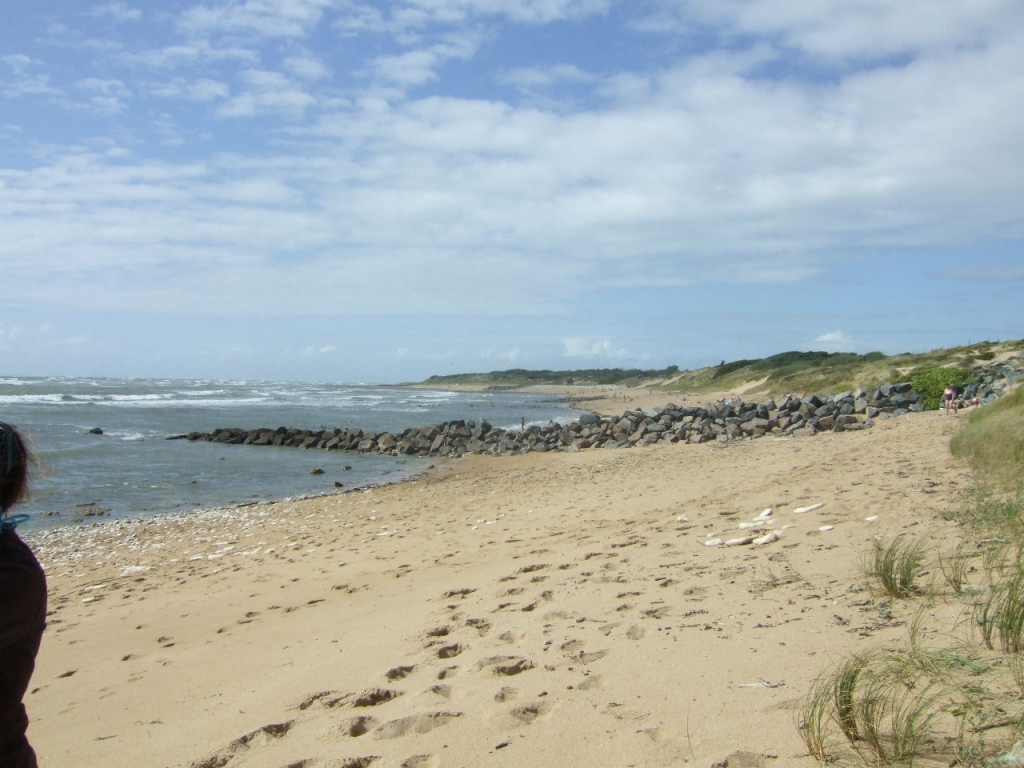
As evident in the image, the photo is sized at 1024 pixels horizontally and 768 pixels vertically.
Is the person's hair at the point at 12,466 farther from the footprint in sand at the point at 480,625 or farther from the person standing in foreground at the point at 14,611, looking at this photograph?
the footprint in sand at the point at 480,625

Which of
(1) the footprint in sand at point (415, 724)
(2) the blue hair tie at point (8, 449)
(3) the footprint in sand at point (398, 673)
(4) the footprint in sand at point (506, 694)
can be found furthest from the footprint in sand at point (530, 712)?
(2) the blue hair tie at point (8, 449)

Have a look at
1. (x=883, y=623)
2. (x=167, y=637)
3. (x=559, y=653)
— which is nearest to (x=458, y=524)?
(x=167, y=637)

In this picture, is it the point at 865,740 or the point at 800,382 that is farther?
the point at 800,382

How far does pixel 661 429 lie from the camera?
2327 centimetres

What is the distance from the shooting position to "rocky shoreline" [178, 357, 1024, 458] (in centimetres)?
2002

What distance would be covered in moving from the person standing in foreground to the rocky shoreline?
60.8 feet

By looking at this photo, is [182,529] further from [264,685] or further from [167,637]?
[264,685]

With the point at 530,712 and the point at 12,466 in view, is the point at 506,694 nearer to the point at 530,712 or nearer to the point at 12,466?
the point at 530,712

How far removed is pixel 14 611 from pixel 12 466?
447 mm

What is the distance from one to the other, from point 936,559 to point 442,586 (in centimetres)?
385

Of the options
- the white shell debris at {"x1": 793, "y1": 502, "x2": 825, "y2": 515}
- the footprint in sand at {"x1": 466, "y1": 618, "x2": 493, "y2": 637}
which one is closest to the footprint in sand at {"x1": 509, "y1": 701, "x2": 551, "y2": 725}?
the footprint in sand at {"x1": 466, "y1": 618, "x2": 493, "y2": 637}

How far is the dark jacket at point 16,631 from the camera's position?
2068mm

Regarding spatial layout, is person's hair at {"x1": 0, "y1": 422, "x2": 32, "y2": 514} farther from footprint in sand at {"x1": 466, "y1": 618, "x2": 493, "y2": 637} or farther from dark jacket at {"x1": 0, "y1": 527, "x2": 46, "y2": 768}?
footprint in sand at {"x1": 466, "y1": 618, "x2": 493, "y2": 637}

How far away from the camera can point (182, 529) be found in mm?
12609
